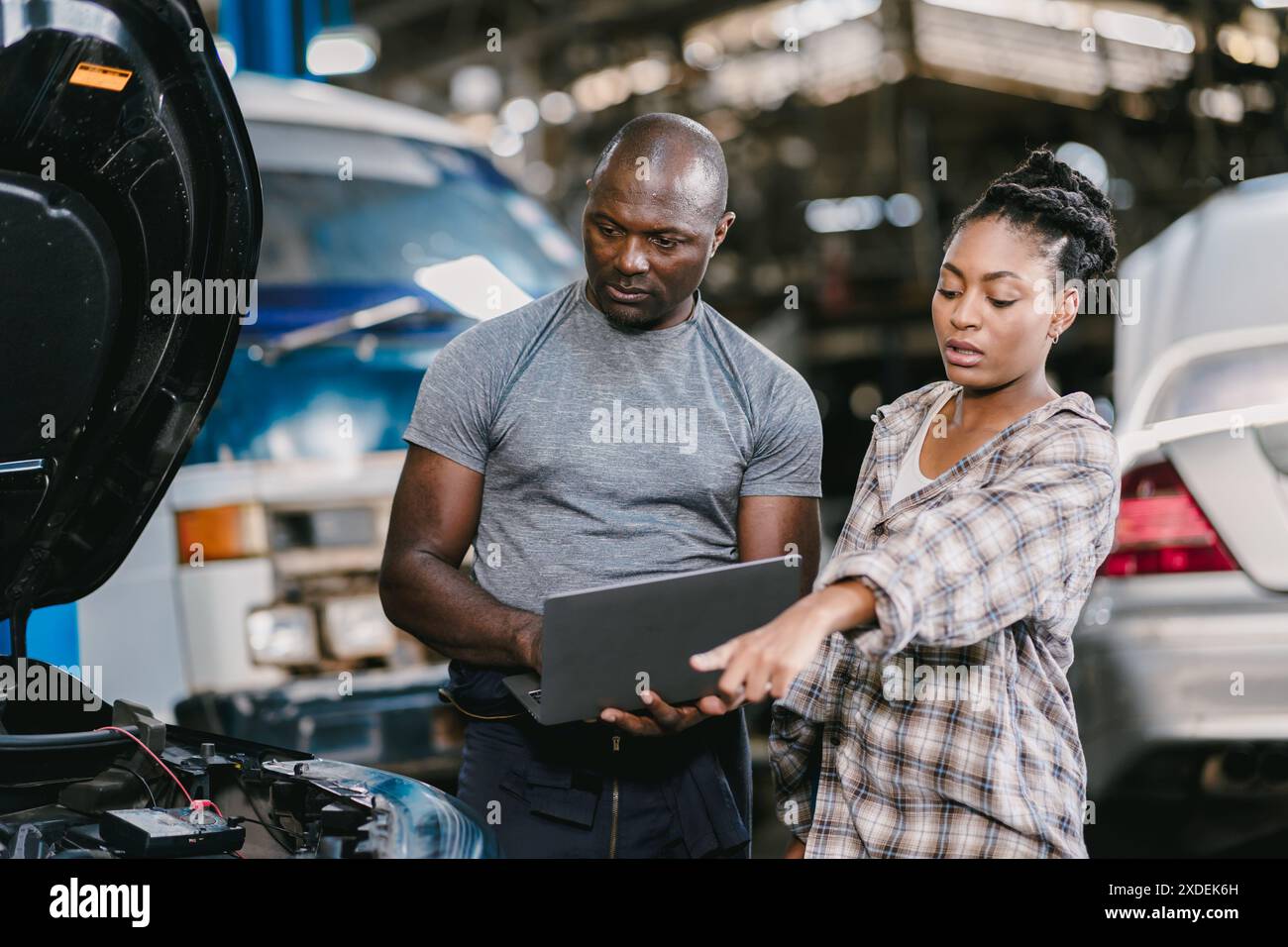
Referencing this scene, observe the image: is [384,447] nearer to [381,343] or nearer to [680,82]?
[381,343]

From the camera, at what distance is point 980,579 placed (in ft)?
5.40

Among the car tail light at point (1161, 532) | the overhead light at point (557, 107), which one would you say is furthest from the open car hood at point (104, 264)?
the overhead light at point (557, 107)

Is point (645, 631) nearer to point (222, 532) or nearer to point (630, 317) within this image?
point (630, 317)

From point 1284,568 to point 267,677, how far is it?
2672 mm

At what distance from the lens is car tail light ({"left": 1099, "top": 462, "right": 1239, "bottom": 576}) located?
3188 mm

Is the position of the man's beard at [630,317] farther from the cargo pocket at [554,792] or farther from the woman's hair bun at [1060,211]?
the cargo pocket at [554,792]

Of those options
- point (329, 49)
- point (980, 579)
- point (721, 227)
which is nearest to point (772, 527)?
point (721, 227)

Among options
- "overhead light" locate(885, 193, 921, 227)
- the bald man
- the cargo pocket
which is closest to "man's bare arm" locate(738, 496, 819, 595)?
the bald man

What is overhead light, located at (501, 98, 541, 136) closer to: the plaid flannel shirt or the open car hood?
the open car hood

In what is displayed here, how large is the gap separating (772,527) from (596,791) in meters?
0.56

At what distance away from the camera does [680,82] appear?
1526 cm
